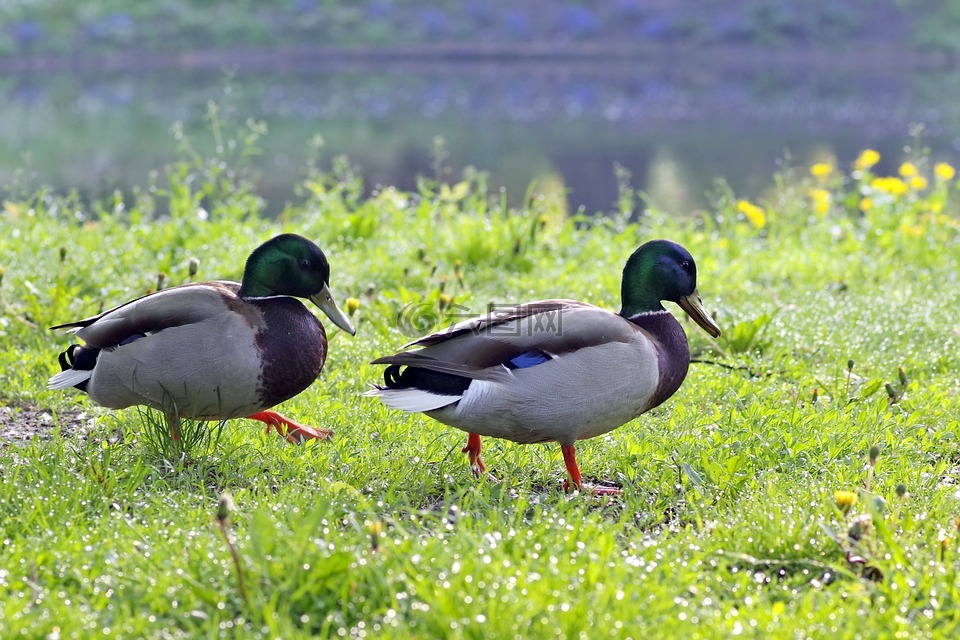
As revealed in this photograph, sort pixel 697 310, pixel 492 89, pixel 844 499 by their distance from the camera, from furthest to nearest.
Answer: pixel 492 89
pixel 697 310
pixel 844 499

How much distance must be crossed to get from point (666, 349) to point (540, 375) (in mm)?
405

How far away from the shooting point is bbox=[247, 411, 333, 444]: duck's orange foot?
10.7 ft

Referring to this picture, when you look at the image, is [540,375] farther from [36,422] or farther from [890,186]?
[890,186]

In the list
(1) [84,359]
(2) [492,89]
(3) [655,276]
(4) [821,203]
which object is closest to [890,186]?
(4) [821,203]

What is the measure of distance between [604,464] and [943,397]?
1.29m

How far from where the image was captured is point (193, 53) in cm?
2530

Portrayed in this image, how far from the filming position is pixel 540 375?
280 cm

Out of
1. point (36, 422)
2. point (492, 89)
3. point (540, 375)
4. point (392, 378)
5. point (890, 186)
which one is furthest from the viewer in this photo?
point (492, 89)

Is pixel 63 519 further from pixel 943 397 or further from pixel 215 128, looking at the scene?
pixel 215 128

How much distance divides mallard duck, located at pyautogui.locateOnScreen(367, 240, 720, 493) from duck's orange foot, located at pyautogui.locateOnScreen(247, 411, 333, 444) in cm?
40

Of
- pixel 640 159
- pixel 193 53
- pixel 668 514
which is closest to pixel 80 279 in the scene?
pixel 668 514

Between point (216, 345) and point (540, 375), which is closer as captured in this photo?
point (540, 375)

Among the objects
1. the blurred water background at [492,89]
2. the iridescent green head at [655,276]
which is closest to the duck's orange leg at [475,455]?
the iridescent green head at [655,276]

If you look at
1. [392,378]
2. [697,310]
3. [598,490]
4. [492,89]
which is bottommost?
[598,490]
